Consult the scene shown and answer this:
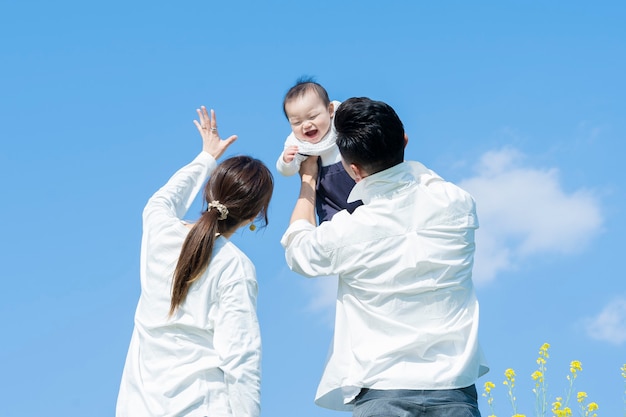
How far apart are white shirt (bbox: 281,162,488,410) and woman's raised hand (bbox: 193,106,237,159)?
1.04 m

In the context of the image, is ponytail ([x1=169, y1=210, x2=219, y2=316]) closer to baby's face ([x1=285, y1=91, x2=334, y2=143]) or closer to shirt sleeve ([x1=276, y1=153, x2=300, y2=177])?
shirt sleeve ([x1=276, y1=153, x2=300, y2=177])

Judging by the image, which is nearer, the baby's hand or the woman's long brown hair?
the woman's long brown hair

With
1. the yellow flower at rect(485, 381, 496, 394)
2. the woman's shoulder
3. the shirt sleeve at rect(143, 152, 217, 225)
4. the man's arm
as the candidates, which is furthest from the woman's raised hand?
the yellow flower at rect(485, 381, 496, 394)

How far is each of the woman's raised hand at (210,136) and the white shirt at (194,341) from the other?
25.5 inches

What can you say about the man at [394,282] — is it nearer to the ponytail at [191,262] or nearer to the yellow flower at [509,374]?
the ponytail at [191,262]

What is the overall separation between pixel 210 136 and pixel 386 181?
126 centimetres

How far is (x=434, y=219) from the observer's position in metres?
3.46

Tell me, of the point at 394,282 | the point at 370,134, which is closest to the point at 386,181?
the point at 370,134

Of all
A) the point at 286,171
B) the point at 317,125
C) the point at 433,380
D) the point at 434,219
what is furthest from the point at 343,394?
the point at 317,125

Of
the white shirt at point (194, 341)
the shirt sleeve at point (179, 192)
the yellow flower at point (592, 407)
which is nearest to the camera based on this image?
the white shirt at point (194, 341)

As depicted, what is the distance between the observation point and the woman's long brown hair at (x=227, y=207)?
3549 millimetres

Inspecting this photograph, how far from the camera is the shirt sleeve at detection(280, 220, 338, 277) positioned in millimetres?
3475

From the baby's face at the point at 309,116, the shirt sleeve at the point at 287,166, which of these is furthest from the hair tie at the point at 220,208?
the baby's face at the point at 309,116

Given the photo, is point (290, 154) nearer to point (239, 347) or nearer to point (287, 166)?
point (287, 166)
